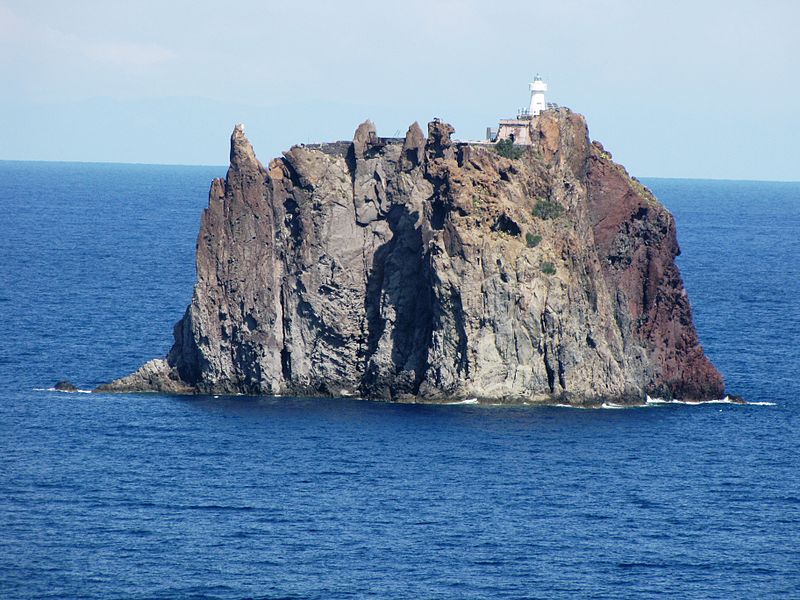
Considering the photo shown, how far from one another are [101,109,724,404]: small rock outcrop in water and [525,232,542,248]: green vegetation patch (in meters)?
0.16

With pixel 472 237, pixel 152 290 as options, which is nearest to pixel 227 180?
pixel 472 237

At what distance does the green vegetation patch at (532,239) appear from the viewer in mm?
114938

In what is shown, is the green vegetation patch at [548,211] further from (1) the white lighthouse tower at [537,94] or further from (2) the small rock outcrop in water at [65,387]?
(2) the small rock outcrop in water at [65,387]

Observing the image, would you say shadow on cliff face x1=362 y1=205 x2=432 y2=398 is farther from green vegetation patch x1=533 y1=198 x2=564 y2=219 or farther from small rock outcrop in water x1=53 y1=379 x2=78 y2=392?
small rock outcrop in water x1=53 y1=379 x2=78 y2=392

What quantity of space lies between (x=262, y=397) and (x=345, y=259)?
12.2 m

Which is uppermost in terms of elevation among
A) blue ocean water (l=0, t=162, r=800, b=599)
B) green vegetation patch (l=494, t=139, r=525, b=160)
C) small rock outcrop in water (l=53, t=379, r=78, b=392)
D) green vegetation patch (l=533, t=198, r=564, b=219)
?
green vegetation patch (l=494, t=139, r=525, b=160)

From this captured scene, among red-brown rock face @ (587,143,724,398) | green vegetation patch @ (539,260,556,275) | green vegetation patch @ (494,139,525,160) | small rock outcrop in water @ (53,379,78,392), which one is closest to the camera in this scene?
green vegetation patch @ (539,260,556,275)

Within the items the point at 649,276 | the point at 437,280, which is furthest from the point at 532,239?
the point at 649,276

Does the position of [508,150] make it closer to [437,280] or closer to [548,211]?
[548,211]

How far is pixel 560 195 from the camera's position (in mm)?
117938

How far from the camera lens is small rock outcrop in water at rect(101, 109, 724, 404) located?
114m

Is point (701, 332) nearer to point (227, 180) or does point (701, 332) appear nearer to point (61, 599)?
point (227, 180)

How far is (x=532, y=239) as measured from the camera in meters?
115

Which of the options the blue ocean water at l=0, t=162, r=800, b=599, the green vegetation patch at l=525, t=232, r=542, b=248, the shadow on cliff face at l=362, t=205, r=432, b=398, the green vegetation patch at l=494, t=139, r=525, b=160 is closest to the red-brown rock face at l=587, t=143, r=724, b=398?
the blue ocean water at l=0, t=162, r=800, b=599
